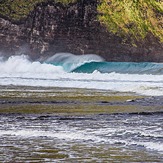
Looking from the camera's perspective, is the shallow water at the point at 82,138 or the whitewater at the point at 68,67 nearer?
the shallow water at the point at 82,138

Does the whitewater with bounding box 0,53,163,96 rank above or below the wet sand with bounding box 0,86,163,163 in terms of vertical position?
above

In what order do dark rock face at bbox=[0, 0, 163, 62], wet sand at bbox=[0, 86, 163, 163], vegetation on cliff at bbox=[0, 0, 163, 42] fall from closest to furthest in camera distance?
wet sand at bbox=[0, 86, 163, 163]
dark rock face at bbox=[0, 0, 163, 62]
vegetation on cliff at bbox=[0, 0, 163, 42]

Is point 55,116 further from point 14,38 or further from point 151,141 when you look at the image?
point 14,38

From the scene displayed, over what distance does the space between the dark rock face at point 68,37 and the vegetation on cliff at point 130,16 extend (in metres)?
0.77

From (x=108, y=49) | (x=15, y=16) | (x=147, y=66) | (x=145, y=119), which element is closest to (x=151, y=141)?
(x=145, y=119)

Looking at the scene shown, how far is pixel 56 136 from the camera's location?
1680cm

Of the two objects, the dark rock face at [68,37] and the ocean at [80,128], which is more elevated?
the dark rock face at [68,37]

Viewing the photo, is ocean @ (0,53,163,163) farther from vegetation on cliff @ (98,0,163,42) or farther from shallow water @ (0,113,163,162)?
vegetation on cliff @ (98,0,163,42)

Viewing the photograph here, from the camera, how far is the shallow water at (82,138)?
14.0m

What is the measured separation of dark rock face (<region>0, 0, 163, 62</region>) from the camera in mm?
72312

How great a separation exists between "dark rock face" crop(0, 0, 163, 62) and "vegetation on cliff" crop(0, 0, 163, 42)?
0.77 m

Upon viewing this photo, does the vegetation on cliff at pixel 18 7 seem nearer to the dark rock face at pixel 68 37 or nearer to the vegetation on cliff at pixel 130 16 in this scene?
the vegetation on cliff at pixel 130 16

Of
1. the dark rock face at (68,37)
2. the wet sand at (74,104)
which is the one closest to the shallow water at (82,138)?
the wet sand at (74,104)

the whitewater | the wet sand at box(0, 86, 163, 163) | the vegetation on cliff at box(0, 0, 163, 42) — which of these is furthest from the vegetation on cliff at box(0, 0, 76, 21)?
the wet sand at box(0, 86, 163, 163)
